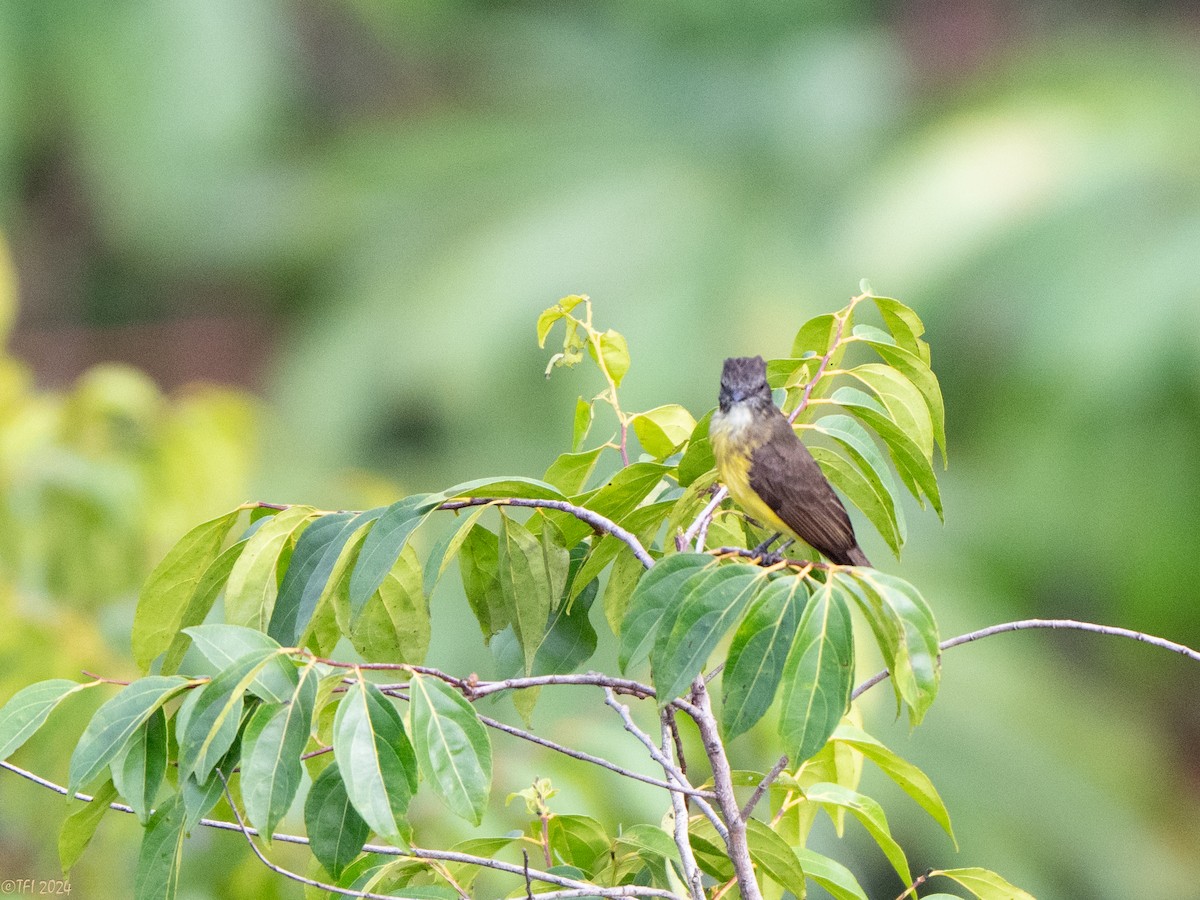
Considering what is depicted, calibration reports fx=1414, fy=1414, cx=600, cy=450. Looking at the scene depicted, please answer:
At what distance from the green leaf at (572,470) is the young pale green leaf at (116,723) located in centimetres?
46

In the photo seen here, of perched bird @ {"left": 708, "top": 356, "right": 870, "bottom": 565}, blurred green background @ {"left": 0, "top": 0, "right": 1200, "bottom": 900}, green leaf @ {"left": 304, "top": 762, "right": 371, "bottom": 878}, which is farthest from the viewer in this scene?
blurred green background @ {"left": 0, "top": 0, "right": 1200, "bottom": 900}

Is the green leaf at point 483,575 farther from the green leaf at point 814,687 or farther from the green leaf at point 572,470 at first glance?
the green leaf at point 814,687

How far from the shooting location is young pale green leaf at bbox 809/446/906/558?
1340 millimetres

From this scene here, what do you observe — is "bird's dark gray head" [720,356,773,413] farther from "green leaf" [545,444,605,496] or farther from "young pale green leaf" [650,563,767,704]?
"young pale green leaf" [650,563,767,704]

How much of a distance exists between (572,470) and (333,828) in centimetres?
48

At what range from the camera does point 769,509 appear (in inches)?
68.3

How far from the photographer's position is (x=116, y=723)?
114cm

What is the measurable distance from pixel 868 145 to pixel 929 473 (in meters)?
7.19

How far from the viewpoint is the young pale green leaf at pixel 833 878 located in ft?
4.29

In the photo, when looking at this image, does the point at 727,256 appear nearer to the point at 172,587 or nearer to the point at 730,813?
the point at 172,587

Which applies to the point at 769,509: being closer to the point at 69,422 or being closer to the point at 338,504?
the point at 69,422

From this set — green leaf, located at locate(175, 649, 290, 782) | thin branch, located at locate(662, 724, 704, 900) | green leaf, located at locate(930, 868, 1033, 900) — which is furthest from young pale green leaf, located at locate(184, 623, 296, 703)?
green leaf, located at locate(930, 868, 1033, 900)

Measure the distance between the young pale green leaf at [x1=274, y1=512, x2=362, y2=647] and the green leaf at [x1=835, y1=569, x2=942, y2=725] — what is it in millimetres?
499

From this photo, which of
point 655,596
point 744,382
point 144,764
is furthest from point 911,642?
point 744,382
